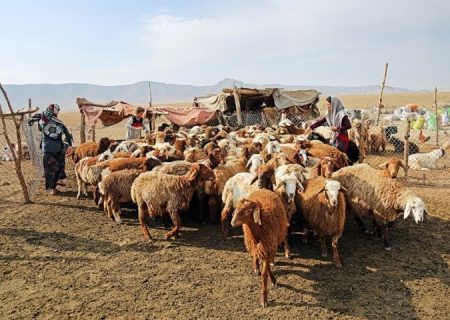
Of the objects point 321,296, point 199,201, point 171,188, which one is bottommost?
point 321,296

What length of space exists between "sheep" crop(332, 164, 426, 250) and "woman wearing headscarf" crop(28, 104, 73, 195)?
617cm

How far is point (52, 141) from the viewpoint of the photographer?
884 centimetres

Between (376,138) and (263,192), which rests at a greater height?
(263,192)

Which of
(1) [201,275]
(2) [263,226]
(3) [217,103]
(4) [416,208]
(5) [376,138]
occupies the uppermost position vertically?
(3) [217,103]

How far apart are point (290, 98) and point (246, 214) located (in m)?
13.0

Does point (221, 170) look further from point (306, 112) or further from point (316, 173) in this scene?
point (306, 112)

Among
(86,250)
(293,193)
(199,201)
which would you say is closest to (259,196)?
(293,193)

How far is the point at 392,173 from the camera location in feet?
20.2

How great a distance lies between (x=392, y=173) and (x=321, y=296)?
268cm

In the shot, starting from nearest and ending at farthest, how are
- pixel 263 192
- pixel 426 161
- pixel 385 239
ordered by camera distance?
pixel 263 192, pixel 385 239, pixel 426 161

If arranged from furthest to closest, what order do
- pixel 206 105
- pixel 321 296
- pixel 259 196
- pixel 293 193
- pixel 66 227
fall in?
pixel 206 105, pixel 66 227, pixel 293 193, pixel 259 196, pixel 321 296

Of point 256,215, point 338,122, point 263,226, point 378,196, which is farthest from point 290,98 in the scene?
point 256,215

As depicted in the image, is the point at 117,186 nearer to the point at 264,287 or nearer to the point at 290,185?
the point at 290,185

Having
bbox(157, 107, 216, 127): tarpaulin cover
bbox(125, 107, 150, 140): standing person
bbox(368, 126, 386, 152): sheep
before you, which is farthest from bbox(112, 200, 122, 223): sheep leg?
bbox(368, 126, 386, 152): sheep
